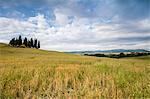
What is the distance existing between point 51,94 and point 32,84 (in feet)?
3.61

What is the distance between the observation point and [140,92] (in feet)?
18.0

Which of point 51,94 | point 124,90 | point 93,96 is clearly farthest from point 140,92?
point 51,94

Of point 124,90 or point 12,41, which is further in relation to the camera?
point 12,41

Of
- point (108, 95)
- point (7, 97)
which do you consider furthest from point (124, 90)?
point (7, 97)

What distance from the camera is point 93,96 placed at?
4.95m

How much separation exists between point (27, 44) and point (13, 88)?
117787 mm

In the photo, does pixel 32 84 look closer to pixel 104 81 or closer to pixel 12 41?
pixel 104 81

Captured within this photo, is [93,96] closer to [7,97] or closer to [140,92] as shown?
[140,92]

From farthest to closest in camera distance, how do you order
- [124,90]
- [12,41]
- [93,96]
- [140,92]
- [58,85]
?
[12,41] → [58,85] → [124,90] → [140,92] → [93,96]

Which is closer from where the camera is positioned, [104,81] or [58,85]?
[58,85]

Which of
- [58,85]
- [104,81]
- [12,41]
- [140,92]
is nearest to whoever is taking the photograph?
[140,92]

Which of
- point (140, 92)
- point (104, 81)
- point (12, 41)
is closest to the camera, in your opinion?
point (140, 92)

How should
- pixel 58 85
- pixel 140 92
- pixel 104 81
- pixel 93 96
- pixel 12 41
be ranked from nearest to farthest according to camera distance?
1. pixel 93 96
2. pixel 140 92
3. pixel 58 85
4. pixel 104 81
5. pixel 12 41

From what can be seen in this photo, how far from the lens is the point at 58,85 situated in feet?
21.3
